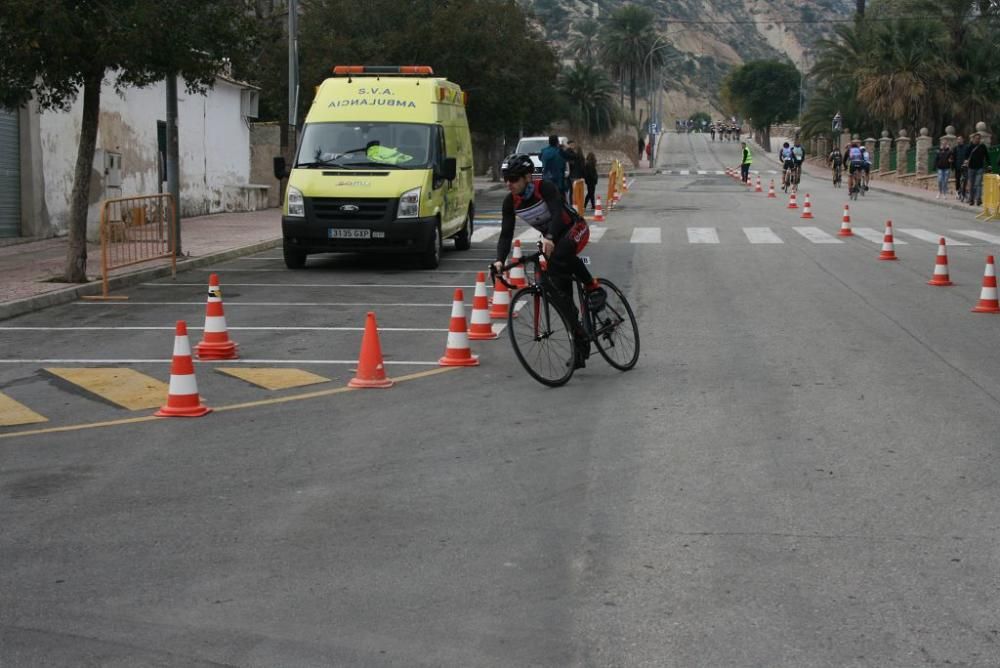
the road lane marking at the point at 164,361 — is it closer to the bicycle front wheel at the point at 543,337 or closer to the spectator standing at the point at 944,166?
the bicycle front wheel at the point at 543,337

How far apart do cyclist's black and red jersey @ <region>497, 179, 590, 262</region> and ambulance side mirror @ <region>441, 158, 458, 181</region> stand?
894 centimetres

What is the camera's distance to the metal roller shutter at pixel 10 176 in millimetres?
23562

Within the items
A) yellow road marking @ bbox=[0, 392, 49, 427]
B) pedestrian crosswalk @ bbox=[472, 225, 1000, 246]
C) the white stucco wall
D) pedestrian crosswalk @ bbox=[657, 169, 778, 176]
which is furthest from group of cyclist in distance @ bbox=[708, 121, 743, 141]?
yellow road marking @ bbox=[0, 392, 49, 427]

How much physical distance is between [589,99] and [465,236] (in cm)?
7240

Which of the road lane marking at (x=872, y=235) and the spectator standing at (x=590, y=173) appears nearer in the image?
the road lane marking at (x=872, y=235)

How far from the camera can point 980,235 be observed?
1038 inches

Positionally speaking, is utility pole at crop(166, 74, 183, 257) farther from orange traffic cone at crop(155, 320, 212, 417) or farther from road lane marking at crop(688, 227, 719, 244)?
orange traffic cone at crop(155, 320, 212, 417)

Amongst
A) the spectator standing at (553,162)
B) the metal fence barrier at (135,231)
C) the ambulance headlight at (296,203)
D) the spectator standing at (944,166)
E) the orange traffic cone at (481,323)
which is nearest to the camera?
the orange traffic cone at (481,323)

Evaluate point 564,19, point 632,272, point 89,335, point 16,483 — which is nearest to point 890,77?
point 632,272

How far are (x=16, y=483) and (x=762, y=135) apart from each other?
11996 cm

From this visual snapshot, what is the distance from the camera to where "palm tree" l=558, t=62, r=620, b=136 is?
92562 mm

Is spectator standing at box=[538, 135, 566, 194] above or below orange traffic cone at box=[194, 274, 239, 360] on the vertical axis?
above

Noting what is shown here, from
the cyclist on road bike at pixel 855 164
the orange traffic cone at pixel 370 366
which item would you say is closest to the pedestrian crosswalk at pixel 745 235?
the cyclist on road bike at pixel 855 164

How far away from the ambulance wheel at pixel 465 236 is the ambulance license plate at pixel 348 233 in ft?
13.1
